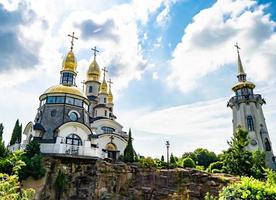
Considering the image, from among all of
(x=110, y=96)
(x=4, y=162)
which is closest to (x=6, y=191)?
(x=4, y=162)

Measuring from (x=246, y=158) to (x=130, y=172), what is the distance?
14.0 m

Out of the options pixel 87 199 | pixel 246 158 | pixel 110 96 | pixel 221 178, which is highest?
pixel 110 96

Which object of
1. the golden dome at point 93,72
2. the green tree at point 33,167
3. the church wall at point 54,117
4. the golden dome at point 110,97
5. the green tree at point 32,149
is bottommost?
the green tree at point 33,167

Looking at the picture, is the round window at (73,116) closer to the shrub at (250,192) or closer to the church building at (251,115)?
the shrub at (250,192)

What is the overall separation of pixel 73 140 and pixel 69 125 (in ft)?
5.26

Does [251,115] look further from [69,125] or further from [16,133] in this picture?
[16,133]

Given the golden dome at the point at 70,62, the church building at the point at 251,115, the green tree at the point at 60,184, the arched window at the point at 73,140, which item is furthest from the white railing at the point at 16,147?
the church building at the point at 251,115

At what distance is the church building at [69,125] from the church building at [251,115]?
20.5m

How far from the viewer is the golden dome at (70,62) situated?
3597 centimetres

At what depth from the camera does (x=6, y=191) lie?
10.9m

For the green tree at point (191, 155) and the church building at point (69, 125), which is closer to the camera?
the church building at point (69, 125)

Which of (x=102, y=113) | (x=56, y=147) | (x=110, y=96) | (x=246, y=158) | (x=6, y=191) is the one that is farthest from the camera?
(x=110, y=96)

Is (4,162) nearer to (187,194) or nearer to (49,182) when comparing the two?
(49,182)

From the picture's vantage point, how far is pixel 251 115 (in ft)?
148
